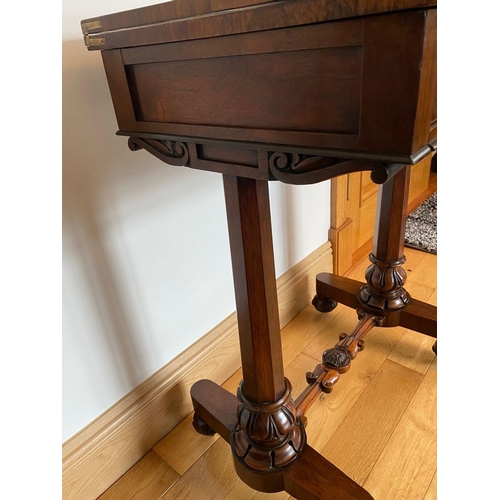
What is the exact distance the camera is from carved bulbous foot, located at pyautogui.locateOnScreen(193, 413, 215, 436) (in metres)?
0.97

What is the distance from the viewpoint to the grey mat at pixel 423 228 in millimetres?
1685

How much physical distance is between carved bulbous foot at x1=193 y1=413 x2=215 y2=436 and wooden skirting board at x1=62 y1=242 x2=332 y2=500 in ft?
0.21

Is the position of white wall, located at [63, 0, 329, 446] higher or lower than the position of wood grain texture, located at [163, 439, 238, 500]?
higher

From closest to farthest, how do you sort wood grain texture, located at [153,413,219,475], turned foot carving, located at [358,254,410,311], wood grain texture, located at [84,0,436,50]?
1. wood grain texture, located at [84,0,436,50]
2. wood grain texture, located at [153,413,219,475]
3. turned foot carving, located at [358,254,410,311]

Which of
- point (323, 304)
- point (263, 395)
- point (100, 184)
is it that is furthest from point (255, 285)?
point (323, 304)

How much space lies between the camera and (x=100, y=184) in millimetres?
754

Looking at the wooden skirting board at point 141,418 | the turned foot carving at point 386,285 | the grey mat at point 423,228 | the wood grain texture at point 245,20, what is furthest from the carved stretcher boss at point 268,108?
the grey mat at point 423,228

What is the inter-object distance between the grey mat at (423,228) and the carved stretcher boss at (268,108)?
1133 mm

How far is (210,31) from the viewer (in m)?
0.44

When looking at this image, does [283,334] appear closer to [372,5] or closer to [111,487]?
[111,487]

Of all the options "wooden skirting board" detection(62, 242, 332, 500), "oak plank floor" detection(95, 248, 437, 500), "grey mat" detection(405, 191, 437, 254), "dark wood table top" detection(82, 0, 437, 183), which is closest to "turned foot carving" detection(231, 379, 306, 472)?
Result: "oak plank floor" detection(95, 248, 437, 500)

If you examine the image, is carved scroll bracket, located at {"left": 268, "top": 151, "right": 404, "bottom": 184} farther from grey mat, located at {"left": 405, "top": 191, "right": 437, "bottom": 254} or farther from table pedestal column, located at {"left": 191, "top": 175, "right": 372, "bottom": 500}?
grey mat, located at {"left": 405, "top": 191, "right": 437, "bottom": 254}

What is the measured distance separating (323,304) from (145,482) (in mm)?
735
